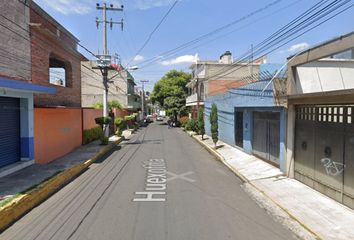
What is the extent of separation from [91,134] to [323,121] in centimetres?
1771

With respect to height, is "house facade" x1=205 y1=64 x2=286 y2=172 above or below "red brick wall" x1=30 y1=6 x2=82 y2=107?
below

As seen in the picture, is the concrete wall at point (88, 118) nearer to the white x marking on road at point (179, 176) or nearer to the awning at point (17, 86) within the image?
the awning at point (17, 86)

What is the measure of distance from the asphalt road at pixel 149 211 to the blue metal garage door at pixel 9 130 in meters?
2.77

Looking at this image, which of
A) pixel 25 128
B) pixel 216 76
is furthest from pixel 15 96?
pixel 216 76

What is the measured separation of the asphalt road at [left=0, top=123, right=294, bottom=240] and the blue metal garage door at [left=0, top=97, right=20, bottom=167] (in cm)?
277

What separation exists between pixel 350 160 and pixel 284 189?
7.81ft

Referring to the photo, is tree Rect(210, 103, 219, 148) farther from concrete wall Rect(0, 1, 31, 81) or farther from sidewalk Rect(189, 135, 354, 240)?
concrete wall Rect(0, 1, 31, 81)

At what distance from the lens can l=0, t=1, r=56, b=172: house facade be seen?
11141mm

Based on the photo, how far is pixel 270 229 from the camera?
21.3ft

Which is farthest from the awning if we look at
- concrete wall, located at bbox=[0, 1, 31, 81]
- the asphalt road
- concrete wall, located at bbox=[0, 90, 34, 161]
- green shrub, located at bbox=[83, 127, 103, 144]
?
green shrub, located at bbox=[83, 127, 103, 144]

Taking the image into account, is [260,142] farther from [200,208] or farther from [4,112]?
[4,112]

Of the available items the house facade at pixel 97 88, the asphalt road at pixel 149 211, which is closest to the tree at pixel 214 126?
the asphalt road at pixel 149 211

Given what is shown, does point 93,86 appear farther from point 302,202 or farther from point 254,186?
point 302,202

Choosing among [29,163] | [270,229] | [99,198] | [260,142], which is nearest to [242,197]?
[270,229]
